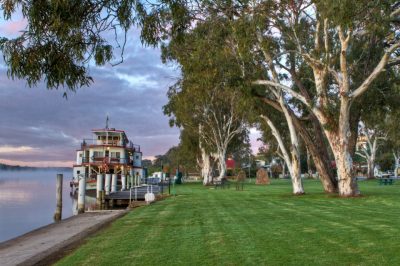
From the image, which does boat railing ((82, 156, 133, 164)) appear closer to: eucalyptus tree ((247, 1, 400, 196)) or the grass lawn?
eucalyptus tree ((247, 1, 400, 196))

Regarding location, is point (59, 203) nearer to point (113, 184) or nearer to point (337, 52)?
point (113, 184)

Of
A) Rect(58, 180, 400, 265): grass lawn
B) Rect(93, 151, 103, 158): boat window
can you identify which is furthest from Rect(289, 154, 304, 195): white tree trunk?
Rect(93, 151, 103, 158): boat window

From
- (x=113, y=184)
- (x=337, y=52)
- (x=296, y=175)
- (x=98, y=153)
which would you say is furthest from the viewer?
(x=98, y=153)

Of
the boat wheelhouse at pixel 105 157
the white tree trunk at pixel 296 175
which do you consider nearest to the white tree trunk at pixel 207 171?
the boat wheelhouse at pixel 105 157

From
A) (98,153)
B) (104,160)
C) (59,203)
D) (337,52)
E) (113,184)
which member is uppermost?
(337,52)

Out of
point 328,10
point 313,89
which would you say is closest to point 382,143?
point 313,89

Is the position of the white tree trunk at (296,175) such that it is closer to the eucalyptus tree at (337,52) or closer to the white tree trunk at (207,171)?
the eucalyptus tree at (337,52)

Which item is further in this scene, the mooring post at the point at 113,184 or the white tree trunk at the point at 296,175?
the mooring post at the point at 113,184

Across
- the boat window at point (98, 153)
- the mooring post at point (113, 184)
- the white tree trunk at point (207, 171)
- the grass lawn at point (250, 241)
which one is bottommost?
the grass lawn at point (250, 241)

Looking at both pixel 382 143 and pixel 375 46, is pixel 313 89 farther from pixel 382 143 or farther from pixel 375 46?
pixel 382 143

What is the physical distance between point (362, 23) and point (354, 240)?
16.1 metres

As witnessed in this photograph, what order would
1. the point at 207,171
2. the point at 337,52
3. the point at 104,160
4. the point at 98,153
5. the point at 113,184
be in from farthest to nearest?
the point at 207,171 → the point at 98,153 → the point at 104,160 → the point at 113,184 → the point at 337,52

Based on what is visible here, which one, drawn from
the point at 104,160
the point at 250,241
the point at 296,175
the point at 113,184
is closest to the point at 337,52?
the point at 296,175

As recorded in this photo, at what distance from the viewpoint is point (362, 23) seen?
2348cm
